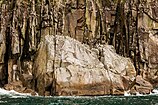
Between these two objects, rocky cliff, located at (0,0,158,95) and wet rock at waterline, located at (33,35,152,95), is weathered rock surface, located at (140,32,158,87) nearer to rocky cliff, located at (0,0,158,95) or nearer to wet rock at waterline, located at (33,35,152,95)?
rocky cliff, located at (0,0,158,95)

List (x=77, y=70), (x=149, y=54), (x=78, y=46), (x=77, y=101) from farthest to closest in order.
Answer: (x=149, y=54)
(x=78, y=46)
(x=77, y=70)
(x=77, y=101)

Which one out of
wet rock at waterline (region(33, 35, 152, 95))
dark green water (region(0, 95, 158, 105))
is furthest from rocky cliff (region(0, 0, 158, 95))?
dark green water (region(0, 95, 158, 105))

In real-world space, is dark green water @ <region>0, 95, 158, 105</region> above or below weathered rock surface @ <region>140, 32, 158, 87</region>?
below

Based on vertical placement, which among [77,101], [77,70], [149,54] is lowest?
[77,101]

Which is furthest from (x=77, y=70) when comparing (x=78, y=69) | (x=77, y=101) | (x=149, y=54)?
(x=149, y=54)

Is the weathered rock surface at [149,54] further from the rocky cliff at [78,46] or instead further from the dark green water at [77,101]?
the dark green water at [77,101]

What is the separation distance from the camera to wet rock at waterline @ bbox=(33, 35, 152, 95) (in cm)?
6325

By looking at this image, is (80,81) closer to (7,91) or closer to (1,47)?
(7,91)

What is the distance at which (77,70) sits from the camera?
213 ft

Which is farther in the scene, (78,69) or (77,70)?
(78,69)

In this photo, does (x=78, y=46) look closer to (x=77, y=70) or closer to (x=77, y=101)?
(x=77, y=70)

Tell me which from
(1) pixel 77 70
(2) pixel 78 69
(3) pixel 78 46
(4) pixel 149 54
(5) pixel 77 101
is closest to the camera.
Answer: (5) pixel 77 101

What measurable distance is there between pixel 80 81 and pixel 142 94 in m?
10.0

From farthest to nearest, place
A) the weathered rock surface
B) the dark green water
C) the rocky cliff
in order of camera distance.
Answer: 1. the weathered rock surface
2. the rocky cliff
3. the dark green water
